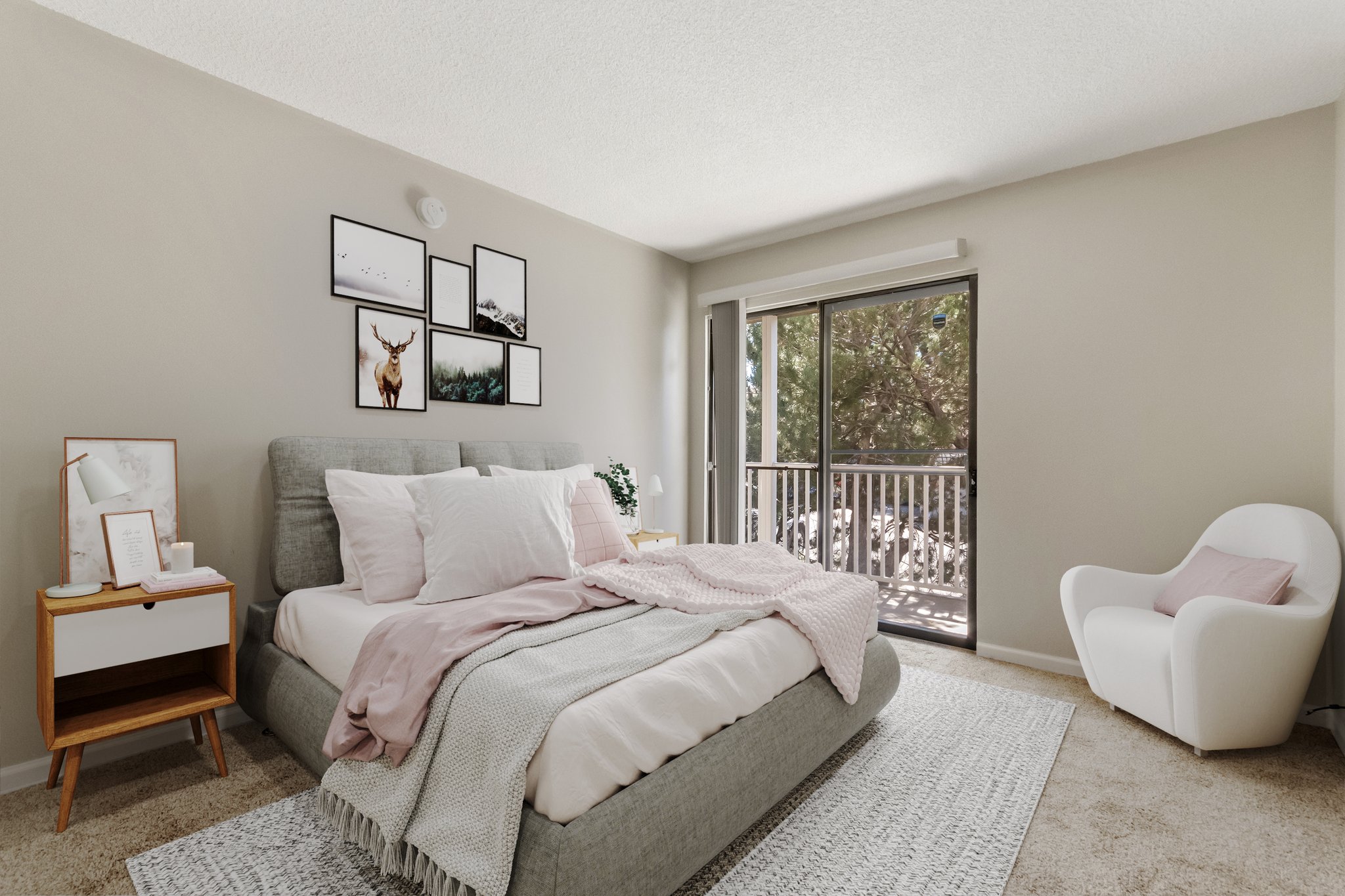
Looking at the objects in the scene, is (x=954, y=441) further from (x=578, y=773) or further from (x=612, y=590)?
(x=578, y=773)

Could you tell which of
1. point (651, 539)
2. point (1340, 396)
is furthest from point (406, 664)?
point (1340, 396)

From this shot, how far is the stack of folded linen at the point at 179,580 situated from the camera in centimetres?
201

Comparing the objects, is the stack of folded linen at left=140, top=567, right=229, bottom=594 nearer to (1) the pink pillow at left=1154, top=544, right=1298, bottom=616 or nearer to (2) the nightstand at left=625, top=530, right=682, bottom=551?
(2) the nightstand at left=625, top=530, right=682, bottom=551

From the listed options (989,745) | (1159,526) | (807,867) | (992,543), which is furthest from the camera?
(992,543)

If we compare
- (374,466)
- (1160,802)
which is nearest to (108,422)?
(374,466)

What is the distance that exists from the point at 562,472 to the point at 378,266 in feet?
4.30

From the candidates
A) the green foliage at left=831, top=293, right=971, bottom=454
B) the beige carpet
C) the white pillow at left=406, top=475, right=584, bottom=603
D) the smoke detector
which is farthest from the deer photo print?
the green foliage at left=831, top=293, right=971, bottom=454

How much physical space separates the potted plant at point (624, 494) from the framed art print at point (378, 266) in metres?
1.47

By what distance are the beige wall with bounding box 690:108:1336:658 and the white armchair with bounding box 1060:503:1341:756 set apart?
347mm

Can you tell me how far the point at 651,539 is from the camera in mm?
3818

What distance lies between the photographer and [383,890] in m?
1.58

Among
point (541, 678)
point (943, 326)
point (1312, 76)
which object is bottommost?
point (541, 678)

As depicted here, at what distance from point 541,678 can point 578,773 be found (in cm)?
25

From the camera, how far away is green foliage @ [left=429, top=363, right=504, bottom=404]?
10.6 ft
